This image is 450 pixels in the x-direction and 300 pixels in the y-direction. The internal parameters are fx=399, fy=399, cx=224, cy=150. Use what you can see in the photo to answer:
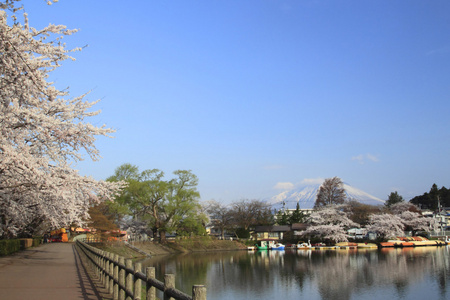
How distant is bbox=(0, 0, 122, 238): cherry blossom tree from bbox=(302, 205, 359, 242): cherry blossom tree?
6383cm

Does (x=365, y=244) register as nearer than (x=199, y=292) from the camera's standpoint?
No

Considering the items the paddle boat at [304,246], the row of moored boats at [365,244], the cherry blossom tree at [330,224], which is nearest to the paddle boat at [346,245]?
the row of moored boats at [365,244]

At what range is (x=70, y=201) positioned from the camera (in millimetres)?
13836

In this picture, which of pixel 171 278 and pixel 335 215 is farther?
pixel 335 215

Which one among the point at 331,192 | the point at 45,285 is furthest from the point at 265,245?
the point at 45,285

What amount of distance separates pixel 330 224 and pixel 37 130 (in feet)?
228

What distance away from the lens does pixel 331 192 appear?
3622 inches

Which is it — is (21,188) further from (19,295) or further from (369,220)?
(369,220)

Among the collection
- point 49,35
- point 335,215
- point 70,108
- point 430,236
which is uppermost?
point 49,35

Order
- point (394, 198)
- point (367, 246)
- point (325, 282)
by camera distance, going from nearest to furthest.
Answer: point (325, 282) < point (367, 246) < point (394, 198)

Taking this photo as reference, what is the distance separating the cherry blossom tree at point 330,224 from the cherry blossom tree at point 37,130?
209ft

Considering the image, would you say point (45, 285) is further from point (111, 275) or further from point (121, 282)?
point (121, 282)

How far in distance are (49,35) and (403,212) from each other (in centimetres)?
7937

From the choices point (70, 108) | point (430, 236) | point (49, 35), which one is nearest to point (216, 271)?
point (70, 108)
